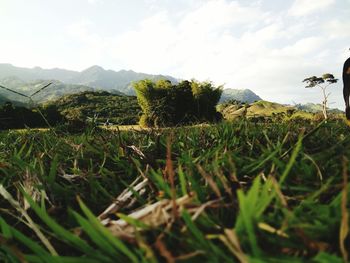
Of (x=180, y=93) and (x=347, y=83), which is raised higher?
(x=180, y=93)

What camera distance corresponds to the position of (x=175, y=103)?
156 ft

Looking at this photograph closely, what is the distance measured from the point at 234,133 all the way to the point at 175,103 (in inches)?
1822

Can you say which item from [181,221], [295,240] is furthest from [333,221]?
[181,221]

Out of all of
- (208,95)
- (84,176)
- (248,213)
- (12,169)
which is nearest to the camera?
(248,213)

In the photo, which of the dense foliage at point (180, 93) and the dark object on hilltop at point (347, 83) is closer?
the dark object on hilltop at point (347, 83)

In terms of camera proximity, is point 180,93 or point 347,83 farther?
point 180,93

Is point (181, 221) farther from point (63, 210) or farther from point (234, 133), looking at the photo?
point (234, 133)

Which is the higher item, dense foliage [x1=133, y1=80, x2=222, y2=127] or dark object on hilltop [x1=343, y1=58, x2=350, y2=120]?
dense foliage [x1=133, y1=80, x2=222, y2=127]

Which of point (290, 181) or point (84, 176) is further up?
point (290, 181)

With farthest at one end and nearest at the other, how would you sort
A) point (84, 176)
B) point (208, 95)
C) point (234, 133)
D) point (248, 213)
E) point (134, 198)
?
point (208, 95), point (234, 133), point (84, 176), point (134, 198), point (248, 213)

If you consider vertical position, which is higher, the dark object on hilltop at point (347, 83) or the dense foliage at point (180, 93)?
the dense foliage at point (180, 93)

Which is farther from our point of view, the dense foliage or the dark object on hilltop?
the dense foliage

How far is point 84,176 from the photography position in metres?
0.99

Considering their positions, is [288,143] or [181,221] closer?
[181,221]
